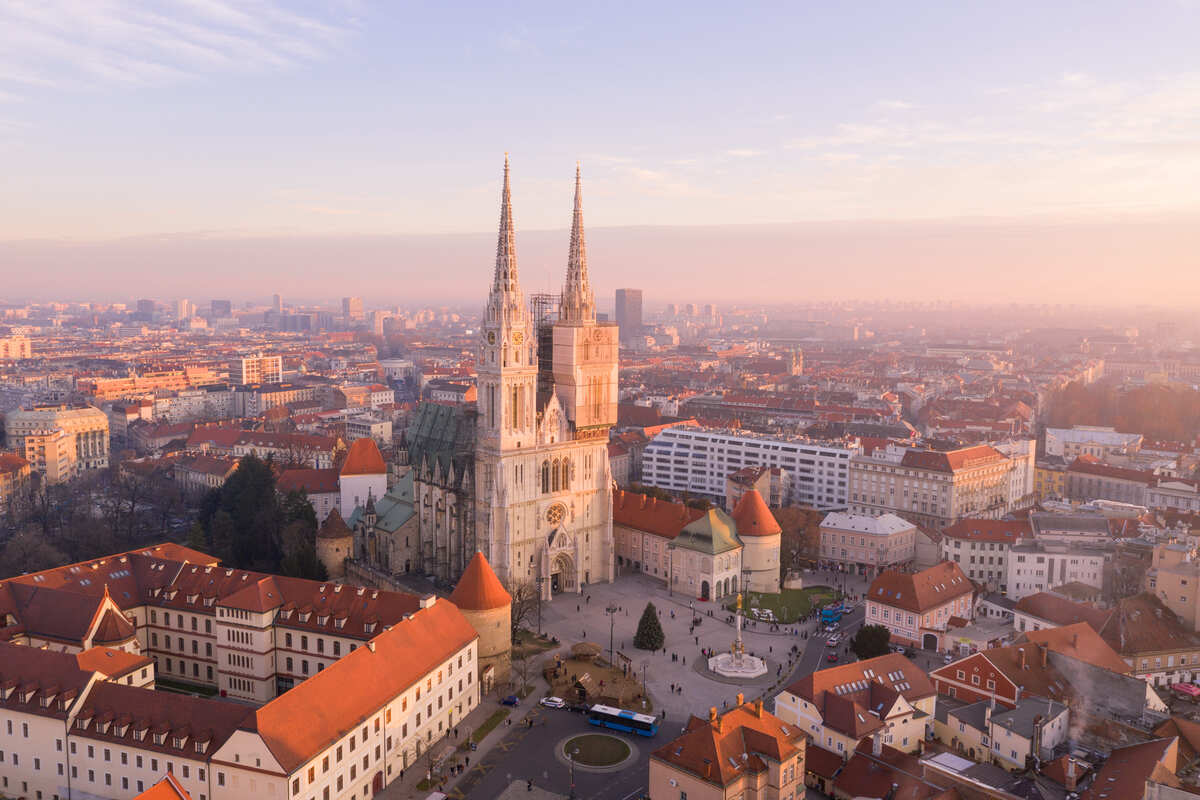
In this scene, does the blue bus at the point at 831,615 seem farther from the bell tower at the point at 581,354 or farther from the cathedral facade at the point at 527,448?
the bell tower at the point at 581,354

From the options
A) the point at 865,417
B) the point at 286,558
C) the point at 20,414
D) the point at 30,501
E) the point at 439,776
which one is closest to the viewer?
the point at 439,776

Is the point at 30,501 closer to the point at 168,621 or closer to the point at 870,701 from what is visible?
the point at 168,621

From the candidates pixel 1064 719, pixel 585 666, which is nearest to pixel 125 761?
pixel 585 666

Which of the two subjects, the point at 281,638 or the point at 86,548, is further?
the point at 86,548

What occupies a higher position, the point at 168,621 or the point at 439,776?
the point at 168,621

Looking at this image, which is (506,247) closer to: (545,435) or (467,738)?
(545,435)

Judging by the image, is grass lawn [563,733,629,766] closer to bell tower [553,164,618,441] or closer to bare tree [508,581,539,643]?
bare tree [508,581,539,643]
